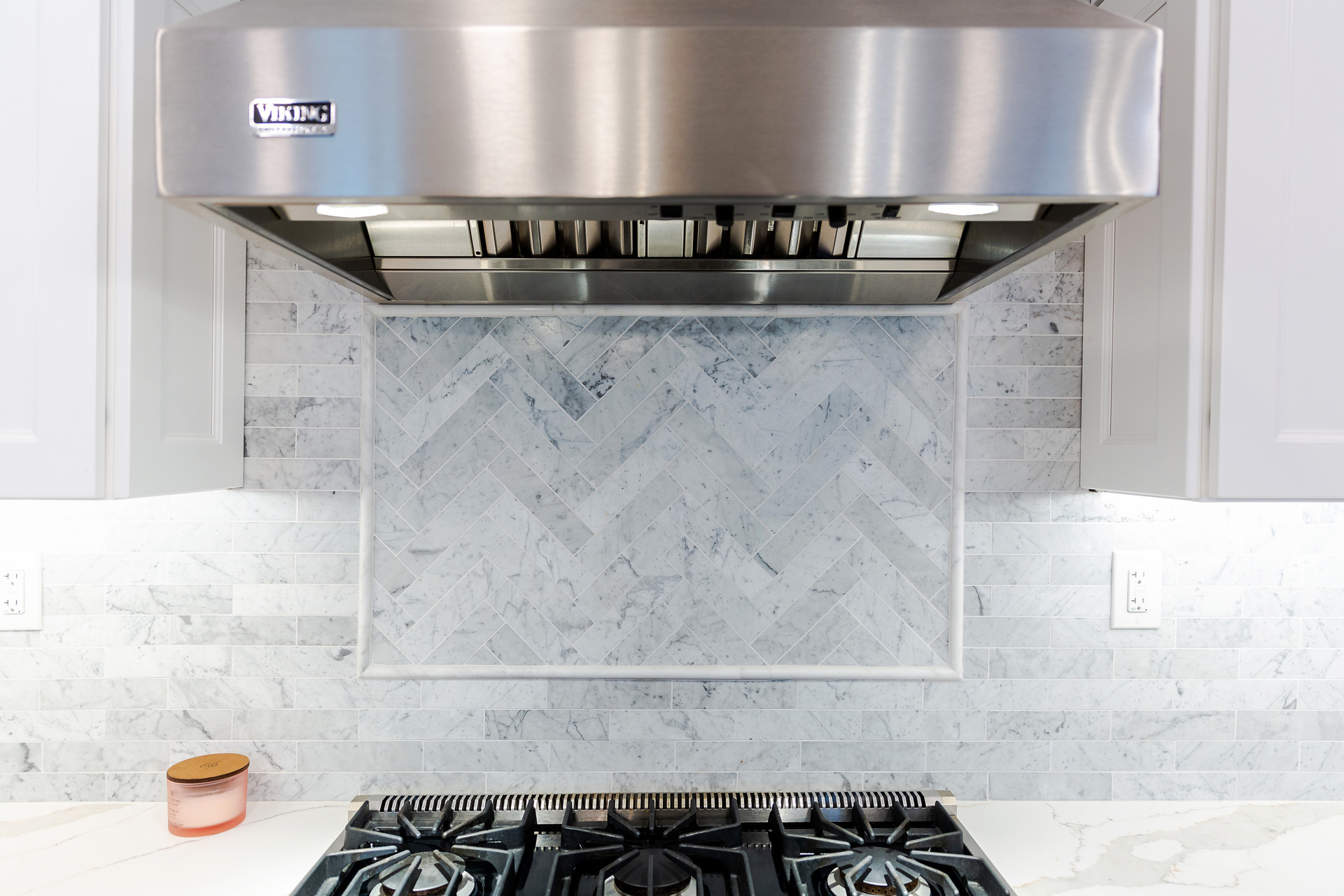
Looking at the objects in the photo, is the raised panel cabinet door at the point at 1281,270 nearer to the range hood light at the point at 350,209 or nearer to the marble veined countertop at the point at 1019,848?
the marble veined countertop at the point at 1019,848

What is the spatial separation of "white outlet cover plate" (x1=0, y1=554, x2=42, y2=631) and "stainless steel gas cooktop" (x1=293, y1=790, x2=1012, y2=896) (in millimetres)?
650

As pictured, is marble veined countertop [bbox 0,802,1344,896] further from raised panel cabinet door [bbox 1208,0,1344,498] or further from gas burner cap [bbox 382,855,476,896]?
raised panel cabinet door [bbox 1208,0,1344,498]

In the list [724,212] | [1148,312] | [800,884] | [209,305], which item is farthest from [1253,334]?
[209,305]

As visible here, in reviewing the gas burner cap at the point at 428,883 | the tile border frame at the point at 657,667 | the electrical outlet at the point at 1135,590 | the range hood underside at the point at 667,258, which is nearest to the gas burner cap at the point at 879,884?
the tile border frame at the point at 657,667

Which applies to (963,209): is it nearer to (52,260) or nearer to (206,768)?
(52,260)

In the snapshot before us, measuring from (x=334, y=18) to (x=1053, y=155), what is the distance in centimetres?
70

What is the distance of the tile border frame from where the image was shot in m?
1.28

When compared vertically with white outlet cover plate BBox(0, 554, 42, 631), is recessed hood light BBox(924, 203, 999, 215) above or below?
above

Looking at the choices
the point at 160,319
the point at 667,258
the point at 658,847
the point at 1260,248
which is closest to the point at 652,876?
the point at 658,847

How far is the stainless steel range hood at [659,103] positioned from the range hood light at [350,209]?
0.9 inches

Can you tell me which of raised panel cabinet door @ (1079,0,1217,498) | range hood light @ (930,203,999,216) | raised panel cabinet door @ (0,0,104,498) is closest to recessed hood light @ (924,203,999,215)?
range hood light @ (930,203,999,216)

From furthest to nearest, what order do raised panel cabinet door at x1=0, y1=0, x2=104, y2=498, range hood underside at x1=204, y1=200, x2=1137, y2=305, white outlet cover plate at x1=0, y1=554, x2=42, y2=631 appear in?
white outlet cover plate at x1=0, y1=554, x2=42, y2=631 → range hood underside at x1=204, y1=200, x2=1137, y2=305 → raised panel cabinet door at x1=0, y1=0, x2=104, y2=498

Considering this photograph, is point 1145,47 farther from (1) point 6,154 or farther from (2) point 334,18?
(1) point 6,154

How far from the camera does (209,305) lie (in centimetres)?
117
